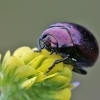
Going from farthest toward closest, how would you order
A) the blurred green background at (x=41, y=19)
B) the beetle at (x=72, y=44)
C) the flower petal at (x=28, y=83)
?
the blurred green background at (x=41, y=19) < the beetle at (x=72, y=44) < the flower petal at (x=28, y=83)

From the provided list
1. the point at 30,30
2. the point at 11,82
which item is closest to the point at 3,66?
the point at 11,82

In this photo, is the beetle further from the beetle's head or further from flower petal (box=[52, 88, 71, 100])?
flower petal (box=[52, 88, 71, 100])

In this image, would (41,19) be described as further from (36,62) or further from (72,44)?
(36,62)

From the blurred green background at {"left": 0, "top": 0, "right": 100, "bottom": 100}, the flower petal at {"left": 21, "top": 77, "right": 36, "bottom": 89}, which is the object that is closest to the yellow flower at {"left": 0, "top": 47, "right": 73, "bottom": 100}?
the flower petal at {"left": 21, "top": 77, "right": 36, "bottom": 89}

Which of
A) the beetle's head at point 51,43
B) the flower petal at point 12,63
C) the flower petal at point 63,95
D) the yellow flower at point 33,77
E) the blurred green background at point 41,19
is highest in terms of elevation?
the beetle's head at point 51,43

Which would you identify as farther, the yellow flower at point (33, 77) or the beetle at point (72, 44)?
the beetle at point (72, 44)

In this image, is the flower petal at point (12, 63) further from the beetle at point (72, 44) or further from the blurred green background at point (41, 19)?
the blurred green background at point (41, 19)

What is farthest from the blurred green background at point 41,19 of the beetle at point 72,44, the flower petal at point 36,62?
the flower petal at point 36,62
